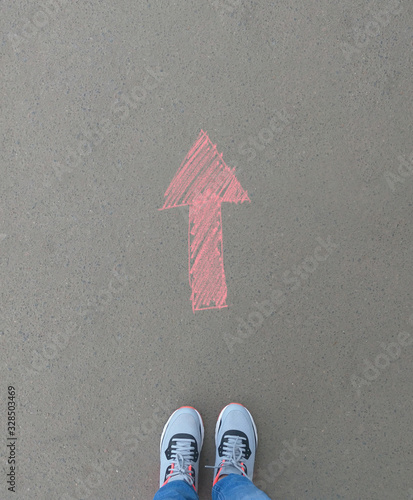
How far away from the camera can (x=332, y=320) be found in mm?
2121

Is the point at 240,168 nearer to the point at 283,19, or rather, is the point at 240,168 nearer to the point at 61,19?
the point at 283,19

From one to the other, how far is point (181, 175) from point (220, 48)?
0.87m

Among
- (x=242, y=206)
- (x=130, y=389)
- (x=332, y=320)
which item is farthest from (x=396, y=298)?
(x=130, y=389)
